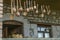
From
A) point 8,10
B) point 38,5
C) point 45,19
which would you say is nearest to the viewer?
point 8,10

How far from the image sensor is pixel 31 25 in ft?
17.6

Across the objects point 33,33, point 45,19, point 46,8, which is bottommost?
point 33,33

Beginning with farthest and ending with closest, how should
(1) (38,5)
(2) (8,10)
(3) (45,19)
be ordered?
(3) (45,19) < (1) (38,5) < (2) (8,10)

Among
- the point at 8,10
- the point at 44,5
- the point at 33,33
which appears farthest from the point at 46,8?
the point at 8,10

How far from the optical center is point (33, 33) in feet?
17.5

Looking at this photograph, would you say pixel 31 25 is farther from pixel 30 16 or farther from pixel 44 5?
pixel 44 5

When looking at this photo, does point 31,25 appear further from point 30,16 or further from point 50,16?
point 50,16

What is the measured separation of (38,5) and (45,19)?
2.05 feet

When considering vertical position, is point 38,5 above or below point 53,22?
above

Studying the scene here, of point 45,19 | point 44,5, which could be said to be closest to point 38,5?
point 44,5

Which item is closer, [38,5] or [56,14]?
[38,5]

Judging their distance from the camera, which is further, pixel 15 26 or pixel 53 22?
pixel 53 22

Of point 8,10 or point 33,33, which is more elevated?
point 8,10

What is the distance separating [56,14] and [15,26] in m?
1.43
